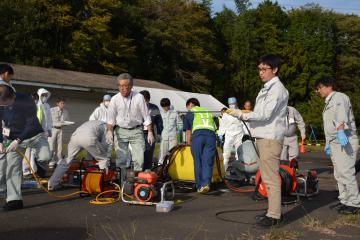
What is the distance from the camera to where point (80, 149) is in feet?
30.7

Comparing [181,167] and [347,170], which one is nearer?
[347,170]

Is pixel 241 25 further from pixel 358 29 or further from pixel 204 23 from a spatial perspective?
pixel 358 29

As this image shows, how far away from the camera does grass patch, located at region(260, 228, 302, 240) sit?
5.90m

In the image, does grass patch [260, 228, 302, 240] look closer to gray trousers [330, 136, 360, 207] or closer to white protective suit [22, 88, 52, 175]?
gray trousers [330, 136, 360, 207]

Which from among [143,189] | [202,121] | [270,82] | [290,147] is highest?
[270,82]

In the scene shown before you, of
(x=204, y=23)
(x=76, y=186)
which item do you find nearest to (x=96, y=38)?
(x=204, y=23)

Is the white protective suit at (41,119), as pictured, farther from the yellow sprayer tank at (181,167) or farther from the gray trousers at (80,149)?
the yellow sprayer tank at (181,167)

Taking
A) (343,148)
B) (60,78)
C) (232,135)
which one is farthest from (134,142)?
(60,78)

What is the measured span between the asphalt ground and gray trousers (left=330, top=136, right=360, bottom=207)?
13.0 inches

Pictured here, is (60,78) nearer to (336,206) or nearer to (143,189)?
(143,189)

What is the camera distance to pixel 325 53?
2203 inches

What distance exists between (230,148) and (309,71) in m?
44.8

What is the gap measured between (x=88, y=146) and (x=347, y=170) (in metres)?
4.45

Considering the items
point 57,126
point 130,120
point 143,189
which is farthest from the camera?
point 57,126
